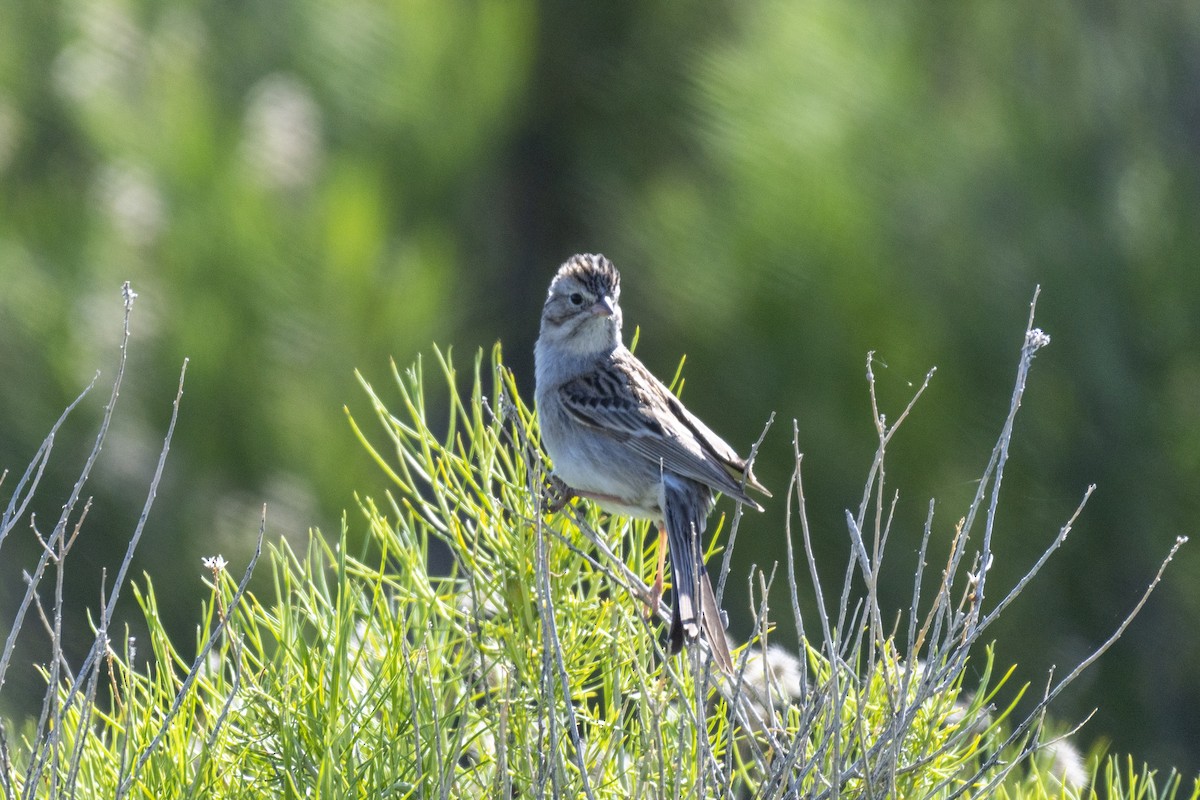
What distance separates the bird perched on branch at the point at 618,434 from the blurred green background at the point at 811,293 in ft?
3.32

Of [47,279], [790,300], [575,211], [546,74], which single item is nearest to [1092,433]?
[790,300]

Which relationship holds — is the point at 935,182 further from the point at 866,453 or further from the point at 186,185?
the point at 186,185

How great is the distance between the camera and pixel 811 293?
3588 mm

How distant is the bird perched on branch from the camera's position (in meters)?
2.13

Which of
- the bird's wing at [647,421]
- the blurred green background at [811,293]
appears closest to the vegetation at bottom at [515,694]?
the bird's wing at [647,421]

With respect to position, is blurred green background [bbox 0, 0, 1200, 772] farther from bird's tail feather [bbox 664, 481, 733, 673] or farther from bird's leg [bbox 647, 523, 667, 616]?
bird's leg [bbox 647, 523, 667, 616]

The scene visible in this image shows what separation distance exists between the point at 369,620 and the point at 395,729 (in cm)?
14

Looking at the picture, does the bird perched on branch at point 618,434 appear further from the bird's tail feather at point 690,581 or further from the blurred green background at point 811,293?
the blurred green background at point 811,293

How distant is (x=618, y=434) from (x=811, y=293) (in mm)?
1257

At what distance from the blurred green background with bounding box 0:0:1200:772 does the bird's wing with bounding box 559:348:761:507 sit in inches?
39.4

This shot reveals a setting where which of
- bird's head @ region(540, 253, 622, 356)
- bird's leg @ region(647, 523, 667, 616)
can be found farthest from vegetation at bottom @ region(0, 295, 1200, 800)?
bird's head @ region(540, 253, 622, 356)

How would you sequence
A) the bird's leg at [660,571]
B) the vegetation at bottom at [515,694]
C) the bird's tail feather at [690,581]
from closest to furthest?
1. the vegetation at bottom at [515,694]
2. the bird's tail feather at [690,581]
3. the bird's leg at [660,571]

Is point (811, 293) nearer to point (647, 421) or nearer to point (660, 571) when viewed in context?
point (647, 421)

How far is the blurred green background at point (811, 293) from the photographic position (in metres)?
3.56
